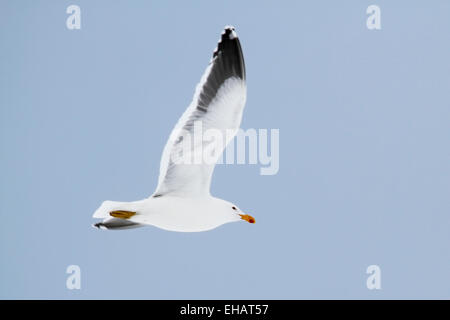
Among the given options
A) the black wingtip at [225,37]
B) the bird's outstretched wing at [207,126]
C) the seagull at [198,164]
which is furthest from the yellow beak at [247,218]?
the black wingtip at [225,37]

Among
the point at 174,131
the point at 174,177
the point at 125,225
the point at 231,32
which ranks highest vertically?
the point at 231,32

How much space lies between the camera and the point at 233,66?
17.1 ft

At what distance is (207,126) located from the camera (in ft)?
16.8

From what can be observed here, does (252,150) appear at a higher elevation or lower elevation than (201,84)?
lower

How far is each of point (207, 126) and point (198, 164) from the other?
0.87 ft

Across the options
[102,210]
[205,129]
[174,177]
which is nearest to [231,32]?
[205,129]

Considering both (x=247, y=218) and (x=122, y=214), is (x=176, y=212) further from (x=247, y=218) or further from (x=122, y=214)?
(x=247, y=218)

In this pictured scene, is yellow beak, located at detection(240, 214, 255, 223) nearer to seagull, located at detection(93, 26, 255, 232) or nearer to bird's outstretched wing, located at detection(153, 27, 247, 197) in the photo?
seagull, located at detection(93, 26, 255, 232)

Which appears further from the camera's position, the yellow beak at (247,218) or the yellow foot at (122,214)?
the yellow beak at (247,218)

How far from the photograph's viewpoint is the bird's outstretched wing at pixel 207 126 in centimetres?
510

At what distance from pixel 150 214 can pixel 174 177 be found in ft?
1.01

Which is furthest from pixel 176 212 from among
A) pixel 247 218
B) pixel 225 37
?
pixel 225 37

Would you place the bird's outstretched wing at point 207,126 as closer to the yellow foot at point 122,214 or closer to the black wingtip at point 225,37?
Result: the black wingtip at point 225,37

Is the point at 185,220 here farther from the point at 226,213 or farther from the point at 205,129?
the point at 205,129
